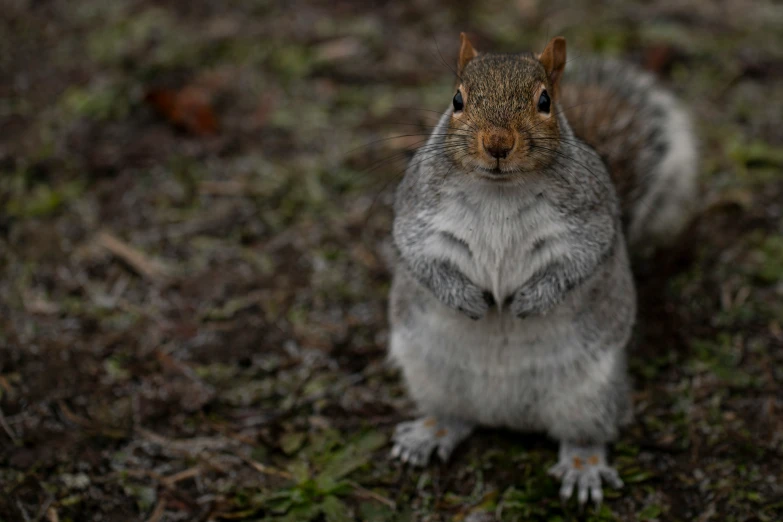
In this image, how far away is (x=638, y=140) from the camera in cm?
318

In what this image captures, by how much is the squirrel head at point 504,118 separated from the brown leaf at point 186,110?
2327 millimetres

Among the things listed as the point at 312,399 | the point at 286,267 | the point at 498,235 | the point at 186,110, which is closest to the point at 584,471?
the point at 498,235

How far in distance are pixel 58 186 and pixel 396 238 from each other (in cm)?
224

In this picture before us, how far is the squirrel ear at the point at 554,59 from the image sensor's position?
2.46 meters

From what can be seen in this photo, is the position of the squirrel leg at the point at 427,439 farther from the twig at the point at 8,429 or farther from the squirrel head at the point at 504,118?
the twig at the point at 8,429

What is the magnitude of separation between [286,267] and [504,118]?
1.77m

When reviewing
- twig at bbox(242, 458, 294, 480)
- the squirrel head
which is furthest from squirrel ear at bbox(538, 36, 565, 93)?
twig at bbox(242, 458, 294, 480)

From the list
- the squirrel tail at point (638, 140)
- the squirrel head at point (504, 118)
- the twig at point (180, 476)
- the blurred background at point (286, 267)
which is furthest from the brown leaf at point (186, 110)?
the squirrel head at point (504, 118)

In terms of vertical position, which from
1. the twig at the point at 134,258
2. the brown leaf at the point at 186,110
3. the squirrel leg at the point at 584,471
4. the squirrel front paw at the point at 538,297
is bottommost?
the squirrel leg at the point at 584,471

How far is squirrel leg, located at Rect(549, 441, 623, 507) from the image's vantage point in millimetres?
2738

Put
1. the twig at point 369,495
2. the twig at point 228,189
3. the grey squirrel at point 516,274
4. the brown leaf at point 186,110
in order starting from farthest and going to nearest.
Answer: the brown leaf at point 186,110 < the twig at point 228,189 < the twig at point 369,495 < the grey squirrel at point 516,274

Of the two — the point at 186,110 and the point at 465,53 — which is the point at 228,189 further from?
the point at 465,53

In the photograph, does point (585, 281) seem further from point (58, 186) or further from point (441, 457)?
point (58, 186)

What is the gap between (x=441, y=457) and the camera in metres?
2.93
